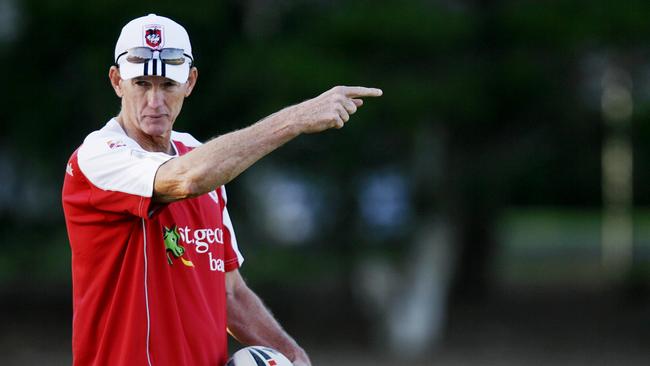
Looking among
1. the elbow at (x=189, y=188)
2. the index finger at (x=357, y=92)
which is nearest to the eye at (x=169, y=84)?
the elbow at (x=189, y=188)

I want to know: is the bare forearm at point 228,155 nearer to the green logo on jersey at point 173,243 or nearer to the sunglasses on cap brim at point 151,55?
the green logo on jersey at point 173,243

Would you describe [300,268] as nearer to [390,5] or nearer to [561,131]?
[561,131]

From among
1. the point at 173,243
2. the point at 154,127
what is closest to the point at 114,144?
the point at 154,127

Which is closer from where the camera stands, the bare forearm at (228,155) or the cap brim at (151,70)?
the bare forearm at (228,155)

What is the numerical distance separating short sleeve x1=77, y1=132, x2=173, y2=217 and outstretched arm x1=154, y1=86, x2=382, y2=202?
0.11m

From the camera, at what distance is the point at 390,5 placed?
12.9 m

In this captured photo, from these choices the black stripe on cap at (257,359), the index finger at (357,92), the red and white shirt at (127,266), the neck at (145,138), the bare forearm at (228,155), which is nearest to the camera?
the bare forearm at (228,155)

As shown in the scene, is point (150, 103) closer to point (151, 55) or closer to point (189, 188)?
point (151, 55)

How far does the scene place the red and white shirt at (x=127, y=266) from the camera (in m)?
4.01

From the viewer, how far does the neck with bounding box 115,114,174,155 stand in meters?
4.23

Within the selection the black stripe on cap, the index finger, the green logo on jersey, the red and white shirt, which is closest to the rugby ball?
the black stripe on cap

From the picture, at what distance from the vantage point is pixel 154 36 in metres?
4.18

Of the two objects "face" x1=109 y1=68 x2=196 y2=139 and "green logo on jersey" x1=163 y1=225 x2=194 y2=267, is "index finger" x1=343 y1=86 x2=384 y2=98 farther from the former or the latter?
"green logo on jersey" x1=163 y1=225 x2=194 y2=267

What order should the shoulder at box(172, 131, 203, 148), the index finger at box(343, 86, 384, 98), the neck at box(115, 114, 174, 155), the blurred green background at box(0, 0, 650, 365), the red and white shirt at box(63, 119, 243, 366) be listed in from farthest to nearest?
the blurred green background at box(0, 0, 650, 365)
the shoulder at box(172, 131, 203, 148)
the neck at box(115, 114, 174, 155)
the red and white shirt at box(63, 119, 243, 366)
the index finger at box(343, 86, 384, 98)
